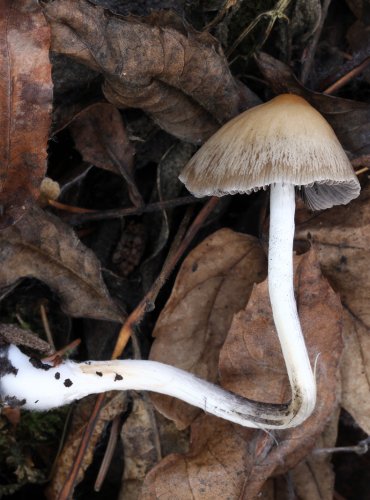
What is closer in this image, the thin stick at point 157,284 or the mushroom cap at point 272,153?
the mushroom cap at point 272,153

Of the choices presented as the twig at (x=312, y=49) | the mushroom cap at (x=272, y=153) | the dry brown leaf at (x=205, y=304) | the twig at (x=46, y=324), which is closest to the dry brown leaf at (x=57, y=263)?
the twig at (x=46, y=324)

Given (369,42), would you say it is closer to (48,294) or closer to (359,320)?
(359,320)

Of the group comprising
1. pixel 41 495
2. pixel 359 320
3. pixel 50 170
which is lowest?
pixel 41 495

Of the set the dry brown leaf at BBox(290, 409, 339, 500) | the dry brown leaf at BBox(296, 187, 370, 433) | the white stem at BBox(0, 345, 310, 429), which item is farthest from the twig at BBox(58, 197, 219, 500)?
the dry brown leaf at BBox(290, 409, 339, 500)

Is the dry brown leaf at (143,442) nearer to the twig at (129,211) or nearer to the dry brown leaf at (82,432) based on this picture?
the dry brown leaf at (82,432)

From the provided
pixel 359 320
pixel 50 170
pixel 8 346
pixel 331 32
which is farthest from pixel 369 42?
pixel 8 346

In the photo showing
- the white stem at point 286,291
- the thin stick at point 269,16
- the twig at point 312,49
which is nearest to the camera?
the white stem at point 286,291

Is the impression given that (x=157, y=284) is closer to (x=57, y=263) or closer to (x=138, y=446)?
(x=57, y=263)

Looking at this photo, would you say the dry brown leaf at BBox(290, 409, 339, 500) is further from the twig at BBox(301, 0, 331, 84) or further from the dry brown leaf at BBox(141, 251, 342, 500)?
the twig at BBox(301, 0, 331, 84)
